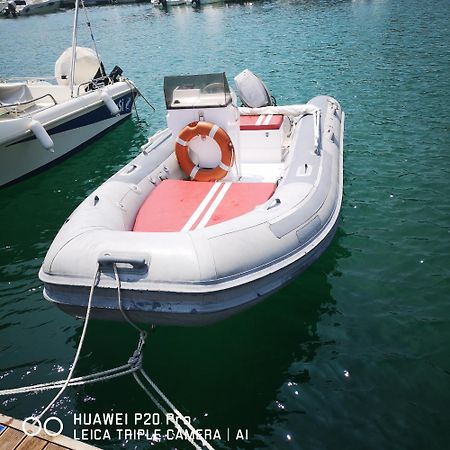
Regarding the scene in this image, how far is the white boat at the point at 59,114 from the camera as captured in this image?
8125mm

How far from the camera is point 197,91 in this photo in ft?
18.0

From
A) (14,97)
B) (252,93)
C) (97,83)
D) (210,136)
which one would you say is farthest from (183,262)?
(97,83)

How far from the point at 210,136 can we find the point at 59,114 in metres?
5.04

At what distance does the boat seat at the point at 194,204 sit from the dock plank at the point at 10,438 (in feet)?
7.09

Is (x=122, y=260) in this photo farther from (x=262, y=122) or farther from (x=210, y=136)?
(x=262, y=122)

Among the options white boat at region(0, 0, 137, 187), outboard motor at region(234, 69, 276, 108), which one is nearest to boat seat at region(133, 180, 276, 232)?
outboard motor at region(234, 69, 276, 108)

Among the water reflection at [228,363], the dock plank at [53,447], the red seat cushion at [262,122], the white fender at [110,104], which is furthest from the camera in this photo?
the white fender at [110,104]

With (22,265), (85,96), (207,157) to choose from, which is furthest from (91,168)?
(207,157)

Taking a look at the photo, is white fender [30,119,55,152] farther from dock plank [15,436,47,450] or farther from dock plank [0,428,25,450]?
dock plank [15,436,47,450]

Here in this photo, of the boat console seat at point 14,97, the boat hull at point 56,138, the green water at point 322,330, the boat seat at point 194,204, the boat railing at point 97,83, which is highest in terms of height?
the boat console seat at point 14,97

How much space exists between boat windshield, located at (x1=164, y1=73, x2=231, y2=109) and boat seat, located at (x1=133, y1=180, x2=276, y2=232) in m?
1.04

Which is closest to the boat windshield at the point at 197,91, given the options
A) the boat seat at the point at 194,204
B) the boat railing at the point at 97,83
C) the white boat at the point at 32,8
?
the boat seat at the point at 194,204

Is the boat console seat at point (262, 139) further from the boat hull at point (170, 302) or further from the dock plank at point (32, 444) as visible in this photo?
the dock plank at point (32, 444)

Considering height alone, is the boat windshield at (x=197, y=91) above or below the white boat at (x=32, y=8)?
above
